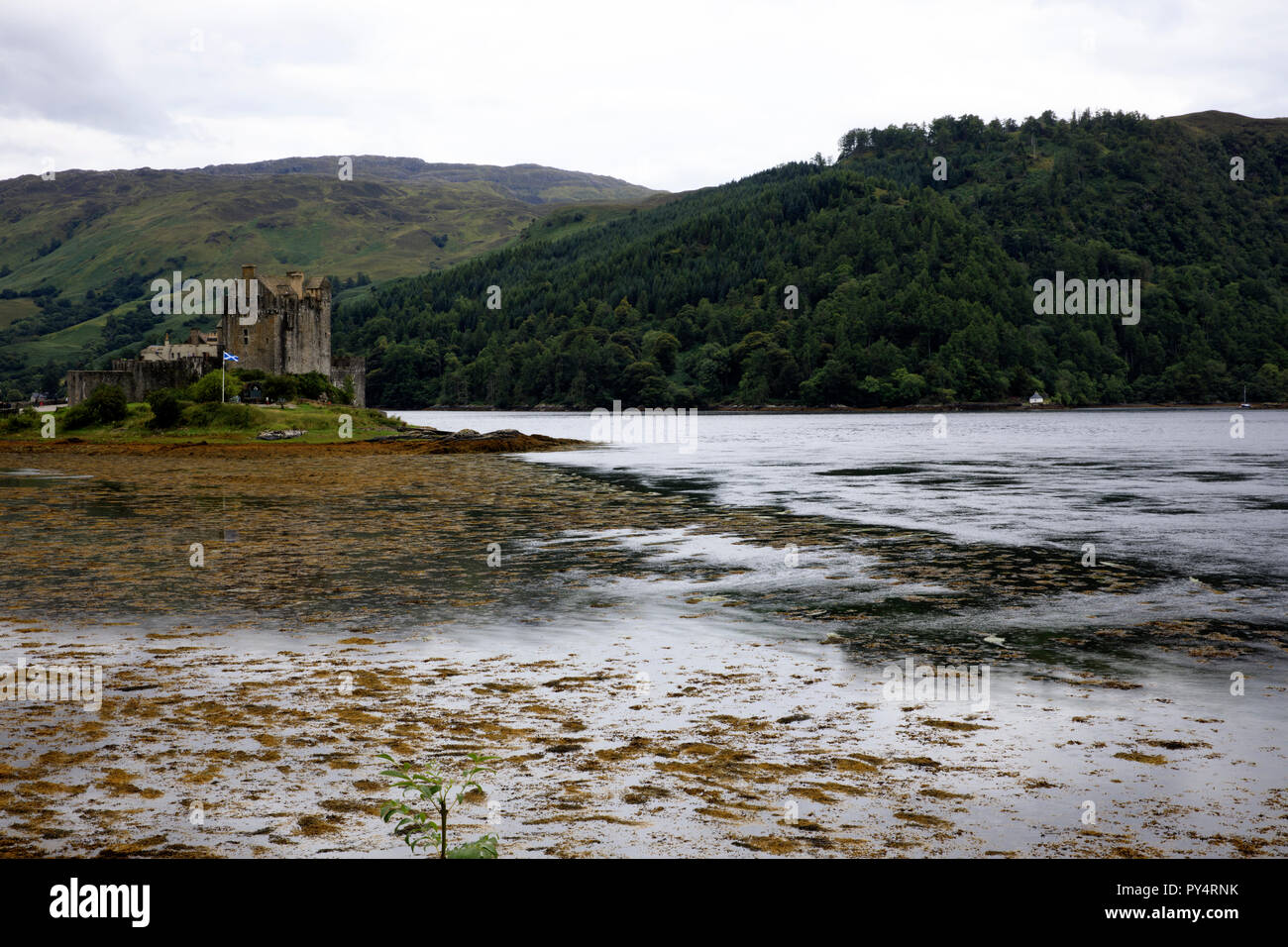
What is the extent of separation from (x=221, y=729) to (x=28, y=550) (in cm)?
2055

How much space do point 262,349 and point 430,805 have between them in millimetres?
108737

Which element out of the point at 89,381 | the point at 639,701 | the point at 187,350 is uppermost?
the point at 187,350

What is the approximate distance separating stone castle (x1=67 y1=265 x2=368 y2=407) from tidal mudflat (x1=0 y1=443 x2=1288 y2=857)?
8214 cm

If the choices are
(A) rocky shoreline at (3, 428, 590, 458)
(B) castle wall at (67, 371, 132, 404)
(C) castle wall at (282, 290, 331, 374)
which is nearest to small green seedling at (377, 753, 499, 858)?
(A) rocky shoreline at (3, 428, 590, 458)

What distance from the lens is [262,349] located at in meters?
110

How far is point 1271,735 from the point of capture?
498 inches

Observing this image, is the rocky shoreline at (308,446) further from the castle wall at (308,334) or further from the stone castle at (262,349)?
the castle wall at (308,334)

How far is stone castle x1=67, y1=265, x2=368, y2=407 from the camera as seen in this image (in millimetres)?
106438

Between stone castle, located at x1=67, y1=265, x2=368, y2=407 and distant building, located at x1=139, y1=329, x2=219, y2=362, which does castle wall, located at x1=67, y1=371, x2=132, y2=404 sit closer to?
stone castle, located at x1=67, y1=265, x2=368, y2=407

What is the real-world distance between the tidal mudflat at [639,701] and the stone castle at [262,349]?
82145 mm

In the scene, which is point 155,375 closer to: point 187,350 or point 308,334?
point 187,350

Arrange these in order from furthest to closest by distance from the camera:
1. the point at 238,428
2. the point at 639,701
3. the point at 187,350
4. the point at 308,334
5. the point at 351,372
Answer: the point at 351,372
the point at 187,350
the point at 308,334
the point at 238,428
the point at 639,701

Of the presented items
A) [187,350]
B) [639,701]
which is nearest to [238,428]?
[187,350]
